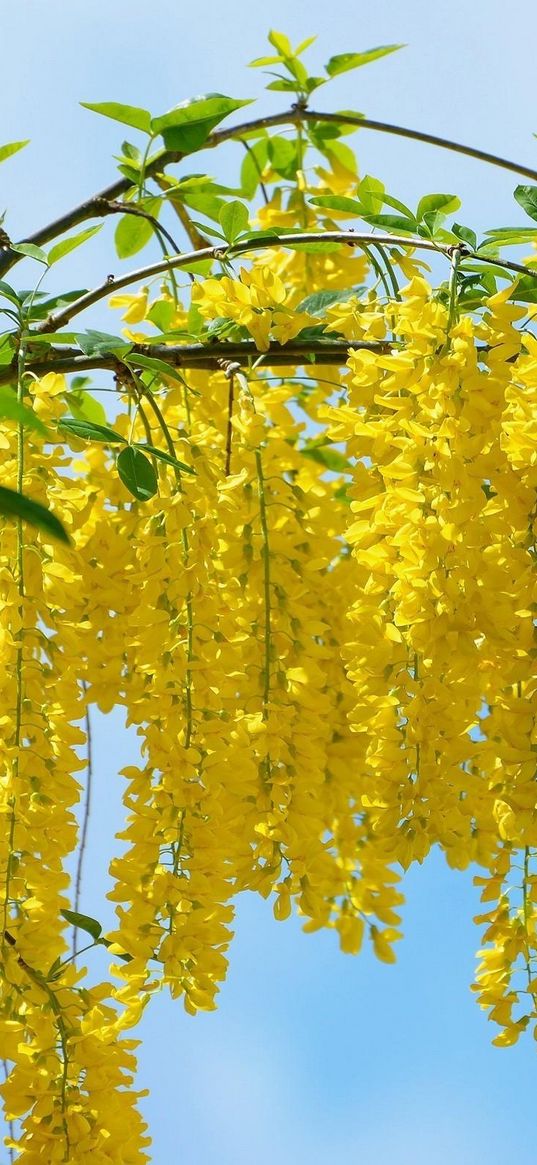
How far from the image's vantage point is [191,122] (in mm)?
1296

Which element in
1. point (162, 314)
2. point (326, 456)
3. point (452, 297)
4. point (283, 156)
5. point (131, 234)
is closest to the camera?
point (452, 297)

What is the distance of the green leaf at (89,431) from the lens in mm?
1145

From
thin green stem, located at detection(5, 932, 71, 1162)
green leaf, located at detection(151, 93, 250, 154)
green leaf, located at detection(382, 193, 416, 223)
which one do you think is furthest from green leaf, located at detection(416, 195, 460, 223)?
thin green stem, located at detection(5, 932, 71, 1162)

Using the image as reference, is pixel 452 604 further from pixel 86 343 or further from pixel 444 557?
pixel 86 343

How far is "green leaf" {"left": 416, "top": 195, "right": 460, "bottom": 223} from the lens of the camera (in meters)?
1.13

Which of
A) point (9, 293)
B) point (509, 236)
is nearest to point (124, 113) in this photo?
point (9, 293)

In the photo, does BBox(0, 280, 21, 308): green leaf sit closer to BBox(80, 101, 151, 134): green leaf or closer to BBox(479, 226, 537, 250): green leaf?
BBox(80, 101, 151, 134): green leaf

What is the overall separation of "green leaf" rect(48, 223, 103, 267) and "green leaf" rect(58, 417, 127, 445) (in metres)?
0.14

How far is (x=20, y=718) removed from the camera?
A: 1.08 m

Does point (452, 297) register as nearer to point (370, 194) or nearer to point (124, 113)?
point (370, 194)

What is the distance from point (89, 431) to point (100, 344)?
84mm

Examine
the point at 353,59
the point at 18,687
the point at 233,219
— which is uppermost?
the point at 353,59

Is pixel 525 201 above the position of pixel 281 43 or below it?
below

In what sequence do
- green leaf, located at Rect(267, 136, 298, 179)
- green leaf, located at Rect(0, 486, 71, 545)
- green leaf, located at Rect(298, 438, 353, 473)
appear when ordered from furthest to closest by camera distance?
1. green leaf, located at Rect(267, 136, 298, 179)
2. green leaf, located at Rect(298, 438, 353, 473)
3. green leaf, located at Rect(0, 486, 71, 545)
